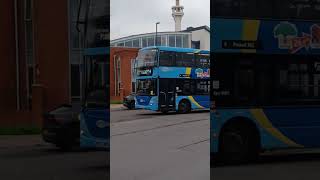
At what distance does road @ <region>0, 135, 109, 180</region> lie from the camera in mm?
2393

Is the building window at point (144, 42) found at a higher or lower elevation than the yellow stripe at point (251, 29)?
lower

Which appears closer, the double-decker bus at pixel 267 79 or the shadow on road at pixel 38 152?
the shadow on road at pixel 38 152

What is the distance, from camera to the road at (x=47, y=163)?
2.39m

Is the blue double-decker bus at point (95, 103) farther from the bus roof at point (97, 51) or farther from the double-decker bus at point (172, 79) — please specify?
the double-decker bus at point (172, 79)

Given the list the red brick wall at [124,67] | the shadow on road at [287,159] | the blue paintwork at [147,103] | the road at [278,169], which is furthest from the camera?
Answer: the shadow on road at [287,159]

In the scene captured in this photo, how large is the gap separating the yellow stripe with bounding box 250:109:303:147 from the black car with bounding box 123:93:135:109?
1717mm

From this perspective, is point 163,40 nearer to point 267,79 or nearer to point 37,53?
point 37,53

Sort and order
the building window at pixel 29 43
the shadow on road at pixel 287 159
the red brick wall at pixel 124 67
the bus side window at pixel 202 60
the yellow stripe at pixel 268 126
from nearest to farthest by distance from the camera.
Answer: the building window at pixel 29 43 → the red brick wall at pixel 124 67 → the bus side window at pixel 202 60 → the shadow on road at pixel 287 159 → the yellow stripe at pixel 268 126

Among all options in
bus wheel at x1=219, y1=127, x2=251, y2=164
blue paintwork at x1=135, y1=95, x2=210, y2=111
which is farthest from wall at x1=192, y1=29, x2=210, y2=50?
bus wheel at x1=219, y1=127, x2=251, y2=164

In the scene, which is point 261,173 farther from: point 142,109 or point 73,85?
point 73,85

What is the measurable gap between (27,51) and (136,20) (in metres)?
0.54

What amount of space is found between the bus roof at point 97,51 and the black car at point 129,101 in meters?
0.24

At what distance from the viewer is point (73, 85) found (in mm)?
2363

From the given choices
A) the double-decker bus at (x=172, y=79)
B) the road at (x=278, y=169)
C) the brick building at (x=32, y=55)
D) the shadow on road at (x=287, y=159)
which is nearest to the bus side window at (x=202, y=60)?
the double-decker bus at (x=172, y=79)
